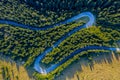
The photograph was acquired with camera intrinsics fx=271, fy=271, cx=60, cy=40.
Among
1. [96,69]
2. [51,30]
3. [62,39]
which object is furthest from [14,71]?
[96,69]

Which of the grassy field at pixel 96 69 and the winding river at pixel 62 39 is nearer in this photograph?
the grassy field at pixel 96 69

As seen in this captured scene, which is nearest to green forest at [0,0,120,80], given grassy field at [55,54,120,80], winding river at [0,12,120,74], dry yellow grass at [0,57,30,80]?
winding river at [0,12,120,74]

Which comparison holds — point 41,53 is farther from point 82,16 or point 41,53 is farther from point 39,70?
point 82,16

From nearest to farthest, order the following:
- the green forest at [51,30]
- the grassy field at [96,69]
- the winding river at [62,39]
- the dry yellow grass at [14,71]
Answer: the grassy field at [96,69] < the dry yellow grass at [14,71] < the winding river at [62,39] < the green forest at [51,30]

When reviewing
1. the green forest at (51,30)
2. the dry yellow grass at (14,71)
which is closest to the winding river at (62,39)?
the green forest at (51,30)

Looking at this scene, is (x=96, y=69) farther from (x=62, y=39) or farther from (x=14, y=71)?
(x=14, y=71)

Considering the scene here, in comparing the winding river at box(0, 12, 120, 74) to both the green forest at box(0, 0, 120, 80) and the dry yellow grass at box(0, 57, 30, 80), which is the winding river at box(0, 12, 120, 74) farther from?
the dry yellow grass at box(0, 57, 30, 80)

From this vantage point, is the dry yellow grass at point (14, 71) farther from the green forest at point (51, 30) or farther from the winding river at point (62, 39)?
the winding river at point (62, 39)

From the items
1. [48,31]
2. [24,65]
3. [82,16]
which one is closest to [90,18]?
[82,16]

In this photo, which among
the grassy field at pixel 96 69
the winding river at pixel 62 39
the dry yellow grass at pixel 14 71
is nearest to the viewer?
the grassy field at pixel 96 69
